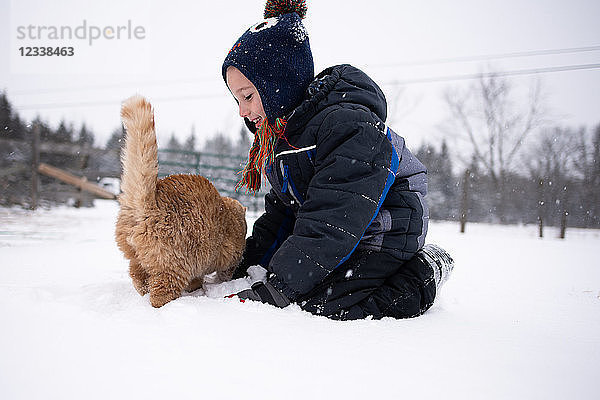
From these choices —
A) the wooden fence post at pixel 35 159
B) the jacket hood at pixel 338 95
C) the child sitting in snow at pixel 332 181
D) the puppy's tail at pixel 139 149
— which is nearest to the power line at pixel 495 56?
the jacket hood at pixel 338 95

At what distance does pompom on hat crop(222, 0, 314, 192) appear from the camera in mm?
1621

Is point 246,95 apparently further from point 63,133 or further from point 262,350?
point 63,133

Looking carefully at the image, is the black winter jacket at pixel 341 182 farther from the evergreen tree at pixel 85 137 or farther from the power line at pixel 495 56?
the power line at pixel 495 56

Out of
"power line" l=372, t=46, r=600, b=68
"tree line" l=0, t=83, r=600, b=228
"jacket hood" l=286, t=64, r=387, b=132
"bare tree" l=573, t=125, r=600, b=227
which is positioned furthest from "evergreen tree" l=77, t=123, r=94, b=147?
"power line" l=372, t=46, r=600, b=68

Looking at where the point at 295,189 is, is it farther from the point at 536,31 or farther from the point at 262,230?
the point at 536,31

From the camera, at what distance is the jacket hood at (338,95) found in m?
1.59

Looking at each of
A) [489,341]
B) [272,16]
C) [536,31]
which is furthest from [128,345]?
[536,31]

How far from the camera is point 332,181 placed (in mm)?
1442

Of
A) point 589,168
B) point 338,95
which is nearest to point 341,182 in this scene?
point 338,95

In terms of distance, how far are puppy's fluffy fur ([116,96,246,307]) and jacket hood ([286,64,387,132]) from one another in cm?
59

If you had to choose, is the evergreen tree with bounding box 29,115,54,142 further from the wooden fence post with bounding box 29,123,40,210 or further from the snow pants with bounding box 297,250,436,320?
the snow pants with bounding box 297,250,436,320

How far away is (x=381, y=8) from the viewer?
17.4m

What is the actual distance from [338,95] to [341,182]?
17.5 inches

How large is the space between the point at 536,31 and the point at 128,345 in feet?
50.0
